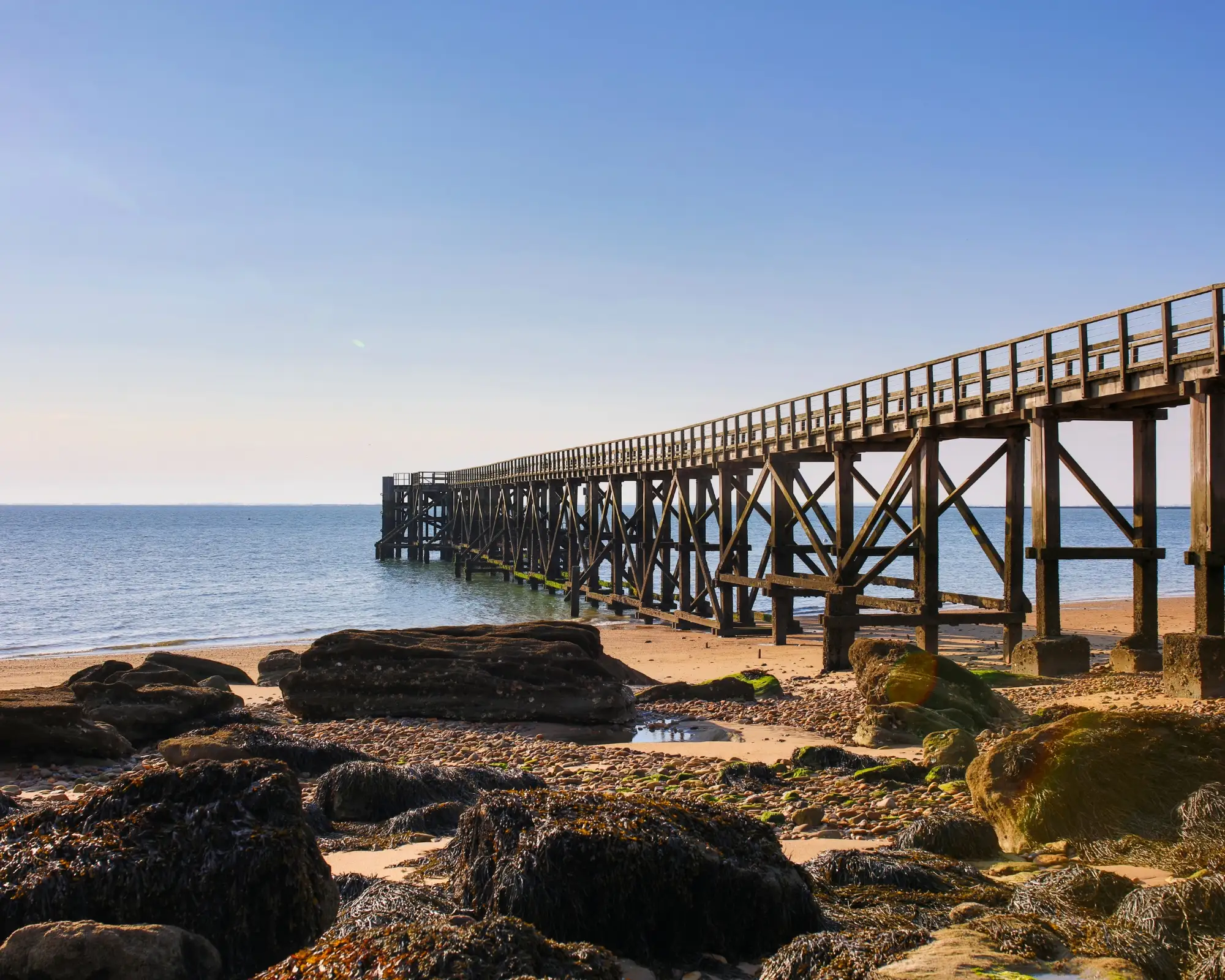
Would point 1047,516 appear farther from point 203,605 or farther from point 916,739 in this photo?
point 203,605

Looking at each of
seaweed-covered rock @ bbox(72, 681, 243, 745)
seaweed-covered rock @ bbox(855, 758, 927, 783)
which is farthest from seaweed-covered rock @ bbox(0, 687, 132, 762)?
seaweed-covered rock @ bbox(855, 758, 927, 783)

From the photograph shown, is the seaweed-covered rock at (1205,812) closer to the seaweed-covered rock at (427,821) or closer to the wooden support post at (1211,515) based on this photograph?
the seaweed-covered rock at (427,821)

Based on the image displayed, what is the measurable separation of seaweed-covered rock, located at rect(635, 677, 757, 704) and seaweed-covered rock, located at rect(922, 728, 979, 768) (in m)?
4.30

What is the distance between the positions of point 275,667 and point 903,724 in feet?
35.0

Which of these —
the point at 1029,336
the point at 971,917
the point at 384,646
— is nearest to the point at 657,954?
the point at 971,917

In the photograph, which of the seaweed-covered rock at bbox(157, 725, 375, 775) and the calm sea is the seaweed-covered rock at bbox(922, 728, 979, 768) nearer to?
the seaweed-covered rock at bbox(157, 725, 375, 775)

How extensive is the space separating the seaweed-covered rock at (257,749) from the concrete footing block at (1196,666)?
806cm

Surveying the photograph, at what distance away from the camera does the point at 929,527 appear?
585 inches

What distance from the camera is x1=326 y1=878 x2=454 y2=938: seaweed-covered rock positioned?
3.81 m

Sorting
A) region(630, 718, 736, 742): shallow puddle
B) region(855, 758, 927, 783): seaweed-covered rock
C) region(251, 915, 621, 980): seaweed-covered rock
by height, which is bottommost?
region(630, 718, 736, 742): shallow puddle

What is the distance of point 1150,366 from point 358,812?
9.71 metres

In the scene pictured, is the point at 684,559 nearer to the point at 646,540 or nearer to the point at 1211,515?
the point at 646,540

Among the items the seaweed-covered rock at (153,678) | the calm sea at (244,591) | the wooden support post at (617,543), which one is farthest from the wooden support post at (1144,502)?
the calm sea at (244,591)

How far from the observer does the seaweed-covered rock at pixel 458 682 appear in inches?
456
